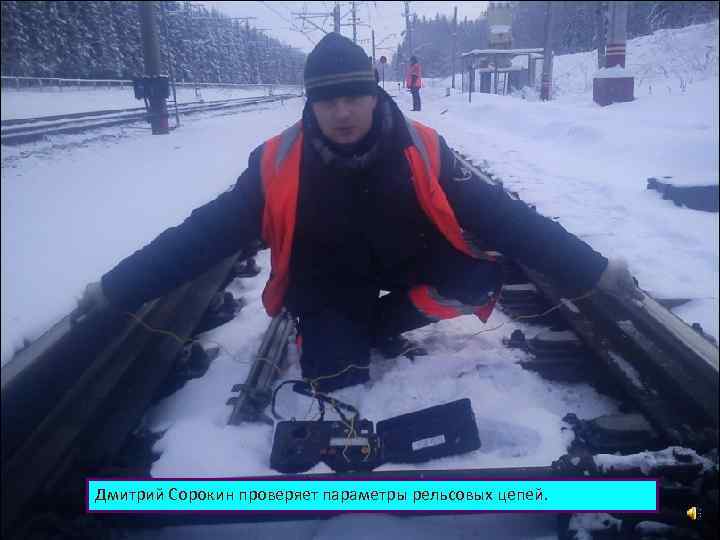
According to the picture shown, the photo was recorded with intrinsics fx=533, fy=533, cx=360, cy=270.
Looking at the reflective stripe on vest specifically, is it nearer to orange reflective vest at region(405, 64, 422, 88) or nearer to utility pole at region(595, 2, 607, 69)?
utility pole at region(595, 2, 607, 69)

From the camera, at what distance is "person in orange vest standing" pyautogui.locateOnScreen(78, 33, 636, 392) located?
80.4 inches

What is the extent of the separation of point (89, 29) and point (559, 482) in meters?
2.05

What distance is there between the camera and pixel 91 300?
202 centimetres

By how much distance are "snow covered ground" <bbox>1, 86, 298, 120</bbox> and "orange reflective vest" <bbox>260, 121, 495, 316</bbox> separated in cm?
62

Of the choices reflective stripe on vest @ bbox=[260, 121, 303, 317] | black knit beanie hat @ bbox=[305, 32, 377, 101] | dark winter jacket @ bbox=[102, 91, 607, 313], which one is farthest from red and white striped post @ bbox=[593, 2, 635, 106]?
reflective stripe on vest @ bbox=[260, 121, 303, 317]

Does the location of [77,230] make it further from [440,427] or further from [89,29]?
[440,427]

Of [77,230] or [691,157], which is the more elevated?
[691,157]

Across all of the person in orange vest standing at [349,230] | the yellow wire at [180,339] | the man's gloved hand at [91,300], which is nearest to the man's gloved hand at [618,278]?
the person in orange vest standing at [349,230]

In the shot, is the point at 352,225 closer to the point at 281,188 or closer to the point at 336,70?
the point at 281,188

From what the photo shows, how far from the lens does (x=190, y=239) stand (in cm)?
212

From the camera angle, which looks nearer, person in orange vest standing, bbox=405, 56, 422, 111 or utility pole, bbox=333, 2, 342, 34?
utility pole, bbox=333, 2, 342, 34

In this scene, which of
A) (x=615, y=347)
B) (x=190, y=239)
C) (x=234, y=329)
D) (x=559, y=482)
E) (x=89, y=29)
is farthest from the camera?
(x=234, y=329)

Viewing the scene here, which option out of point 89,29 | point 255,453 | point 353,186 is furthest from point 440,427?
point 89,29

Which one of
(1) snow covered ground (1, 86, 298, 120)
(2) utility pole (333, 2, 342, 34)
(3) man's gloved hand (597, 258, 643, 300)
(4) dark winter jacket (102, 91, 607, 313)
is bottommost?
(3) man's gloved hand (597, 258, 643, 300)
